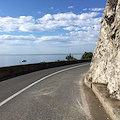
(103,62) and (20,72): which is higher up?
(103,62)

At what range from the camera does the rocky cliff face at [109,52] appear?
544 centimetres

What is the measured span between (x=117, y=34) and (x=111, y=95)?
8.08ft

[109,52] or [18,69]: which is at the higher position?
[109,52]

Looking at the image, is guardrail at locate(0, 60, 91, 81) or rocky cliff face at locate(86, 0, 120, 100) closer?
rocky cliff face at locate(86, 0, 120, 100)

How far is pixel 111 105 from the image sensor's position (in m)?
4.22

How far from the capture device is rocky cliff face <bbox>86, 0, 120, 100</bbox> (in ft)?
17.8

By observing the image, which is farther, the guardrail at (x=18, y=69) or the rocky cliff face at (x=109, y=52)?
the guardrail at (x=18, y=69)

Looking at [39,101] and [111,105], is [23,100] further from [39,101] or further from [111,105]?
[111,105]

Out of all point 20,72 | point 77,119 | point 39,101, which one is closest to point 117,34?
point 77,119

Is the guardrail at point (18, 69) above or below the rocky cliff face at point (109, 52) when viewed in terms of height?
below

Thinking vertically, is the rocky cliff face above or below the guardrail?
above

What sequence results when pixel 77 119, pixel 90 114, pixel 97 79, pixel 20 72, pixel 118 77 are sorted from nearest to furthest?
pixel 77 119 → pixel 90 114 → pixel 118 77 → pixel 97 79 → pixel 20 72

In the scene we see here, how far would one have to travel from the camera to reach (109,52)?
6980 millimetres

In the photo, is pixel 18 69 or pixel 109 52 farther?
pixel 18 69
